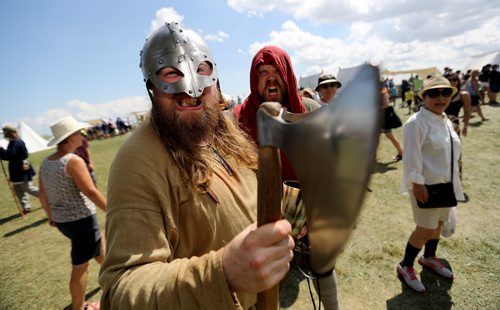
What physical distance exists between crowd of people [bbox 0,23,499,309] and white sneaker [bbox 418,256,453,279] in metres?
0.01

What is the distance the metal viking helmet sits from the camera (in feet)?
4.57

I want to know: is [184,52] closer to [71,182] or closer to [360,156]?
[360,156]

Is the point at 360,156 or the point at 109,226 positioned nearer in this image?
the point at 360,156

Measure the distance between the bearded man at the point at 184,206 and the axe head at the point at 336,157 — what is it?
6.3 inches

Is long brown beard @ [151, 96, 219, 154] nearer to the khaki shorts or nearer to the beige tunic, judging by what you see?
the beige tunic

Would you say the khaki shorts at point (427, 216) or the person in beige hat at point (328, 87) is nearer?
the khaki shorts at point (427, 216)

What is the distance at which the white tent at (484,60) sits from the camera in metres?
21.6

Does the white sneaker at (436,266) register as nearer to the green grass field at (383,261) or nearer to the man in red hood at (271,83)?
the green grass field at (383,261)

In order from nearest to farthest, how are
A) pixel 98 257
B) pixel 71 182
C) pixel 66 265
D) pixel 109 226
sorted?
pixel 109 226, pixel 71 182, pixel 98 257, pixel 66 265

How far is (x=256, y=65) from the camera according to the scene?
8.50 ft

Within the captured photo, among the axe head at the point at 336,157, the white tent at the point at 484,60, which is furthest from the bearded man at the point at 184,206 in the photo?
the white tent at the point at 484,60

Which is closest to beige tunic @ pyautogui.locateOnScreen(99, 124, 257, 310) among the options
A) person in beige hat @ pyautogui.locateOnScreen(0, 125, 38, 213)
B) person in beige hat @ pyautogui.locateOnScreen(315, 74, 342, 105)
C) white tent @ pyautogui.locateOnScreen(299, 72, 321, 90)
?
person in beige hat @ pyautogui.locateOnScreen(315, 74, 342, 105)

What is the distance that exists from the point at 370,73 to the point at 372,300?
2.92 metres

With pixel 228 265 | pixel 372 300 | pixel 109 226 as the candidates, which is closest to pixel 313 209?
pixel 228 265
